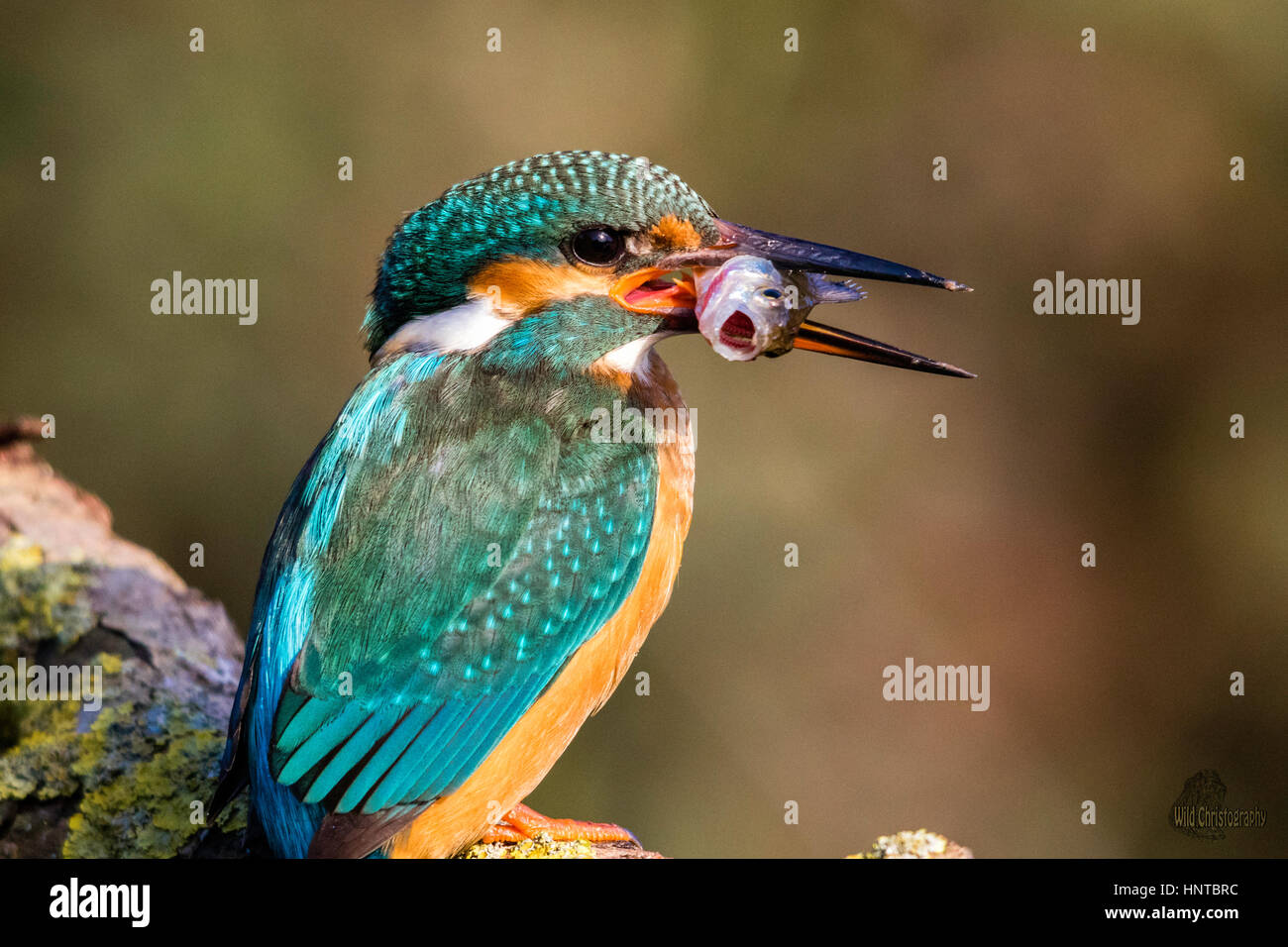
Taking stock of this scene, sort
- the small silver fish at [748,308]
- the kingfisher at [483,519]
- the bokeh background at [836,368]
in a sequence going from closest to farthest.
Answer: the kingfisher at [483,519]
the small silver fish at [748,308]
the bokeh background at [836,368]

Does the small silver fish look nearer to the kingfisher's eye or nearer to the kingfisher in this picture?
the kingfisher

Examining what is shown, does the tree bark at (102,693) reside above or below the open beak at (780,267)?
below

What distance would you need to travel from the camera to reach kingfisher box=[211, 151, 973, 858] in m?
2.22

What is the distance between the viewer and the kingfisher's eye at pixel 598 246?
242 centimetres

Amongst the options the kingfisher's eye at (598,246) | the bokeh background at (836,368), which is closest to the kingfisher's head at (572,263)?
the kingfisher's eye at (598,246)

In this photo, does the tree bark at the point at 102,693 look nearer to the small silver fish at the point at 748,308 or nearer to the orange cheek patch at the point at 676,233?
the small silver fish at the point at 748,308

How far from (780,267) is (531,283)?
51cm

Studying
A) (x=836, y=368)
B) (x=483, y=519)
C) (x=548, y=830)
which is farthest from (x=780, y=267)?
(x=836, y=368)

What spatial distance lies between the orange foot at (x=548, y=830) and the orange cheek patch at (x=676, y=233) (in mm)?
1194

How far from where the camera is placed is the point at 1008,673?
4746mm

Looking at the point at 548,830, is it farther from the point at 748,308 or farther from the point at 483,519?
the point at 748,308

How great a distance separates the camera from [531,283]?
2447mm

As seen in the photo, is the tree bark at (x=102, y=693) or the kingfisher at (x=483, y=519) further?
the tree bark at (x=102, y=693)
